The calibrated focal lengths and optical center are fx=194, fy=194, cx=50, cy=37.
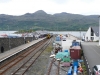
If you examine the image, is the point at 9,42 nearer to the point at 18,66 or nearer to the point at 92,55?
the point at 92,55

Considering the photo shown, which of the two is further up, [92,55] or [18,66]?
[92,55]

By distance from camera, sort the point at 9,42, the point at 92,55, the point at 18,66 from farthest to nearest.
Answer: the point at 9,42 → the point at 92,55 → the point at 18,66

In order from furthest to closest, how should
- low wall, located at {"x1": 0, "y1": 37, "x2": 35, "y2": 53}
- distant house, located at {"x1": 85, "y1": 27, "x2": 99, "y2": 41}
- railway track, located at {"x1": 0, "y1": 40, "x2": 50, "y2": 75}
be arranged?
distant house, located at {"x1": 85, "y1": 27, "x2": 99, "y2": 41} < low wall, located at {"x1": 0, "y1": 37, "x2": 35, "y2": 53} < railway track, located at {"x1": 0, "y1": 40, "x2": 50, "y2": 75}

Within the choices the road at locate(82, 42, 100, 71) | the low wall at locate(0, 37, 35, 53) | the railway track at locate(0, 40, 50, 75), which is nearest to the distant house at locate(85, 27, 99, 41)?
the low wall at locate(0, 37, 35, 53)

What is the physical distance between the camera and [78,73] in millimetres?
21453

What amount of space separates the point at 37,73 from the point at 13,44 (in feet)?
131

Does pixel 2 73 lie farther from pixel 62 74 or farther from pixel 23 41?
pixel 23 41

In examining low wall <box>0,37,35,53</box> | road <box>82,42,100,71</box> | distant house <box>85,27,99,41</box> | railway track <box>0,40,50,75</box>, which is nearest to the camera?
railway track <box>0,40,50,75</box>

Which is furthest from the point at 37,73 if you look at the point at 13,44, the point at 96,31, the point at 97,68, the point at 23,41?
the point at 96,31

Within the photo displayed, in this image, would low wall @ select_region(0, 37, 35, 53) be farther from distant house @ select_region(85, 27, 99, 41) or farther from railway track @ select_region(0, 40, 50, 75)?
distant house @ select_region(85, 27, 99, 41)

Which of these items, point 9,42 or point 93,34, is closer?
point 9,42

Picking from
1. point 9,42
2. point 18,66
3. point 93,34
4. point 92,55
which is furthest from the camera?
point 93,34

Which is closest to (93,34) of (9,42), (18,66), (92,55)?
(9,42)

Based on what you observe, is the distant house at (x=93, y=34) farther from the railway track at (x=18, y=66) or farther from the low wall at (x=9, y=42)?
the railway track at (x=18, y=66)
